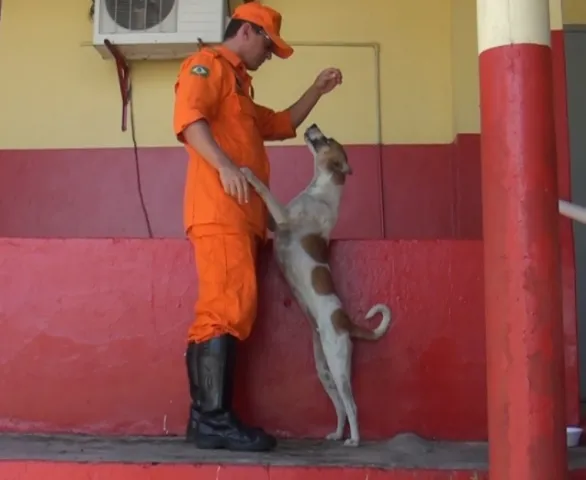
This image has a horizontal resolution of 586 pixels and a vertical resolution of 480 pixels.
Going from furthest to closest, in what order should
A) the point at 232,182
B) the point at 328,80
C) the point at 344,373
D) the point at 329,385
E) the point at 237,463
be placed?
the point at 328,80
the point at 329,385
the point at 344,373
the point at 232,182
the point at 237,463

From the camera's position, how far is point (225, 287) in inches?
109

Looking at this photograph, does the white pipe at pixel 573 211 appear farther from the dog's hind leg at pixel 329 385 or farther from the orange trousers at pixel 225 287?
the orange trousers at pixel 225 287

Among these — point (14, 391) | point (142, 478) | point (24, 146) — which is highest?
point (24, 146)

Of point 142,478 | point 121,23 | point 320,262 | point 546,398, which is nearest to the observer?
point 546,398

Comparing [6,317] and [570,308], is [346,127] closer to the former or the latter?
[570,308]

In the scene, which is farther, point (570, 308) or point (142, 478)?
point (570, 308)

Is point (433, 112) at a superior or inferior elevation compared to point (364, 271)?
superior

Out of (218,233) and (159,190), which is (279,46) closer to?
(218,233)

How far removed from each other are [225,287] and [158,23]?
2.12m

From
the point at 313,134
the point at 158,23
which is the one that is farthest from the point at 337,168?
the point at 158,23

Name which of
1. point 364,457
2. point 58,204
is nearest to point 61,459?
point 364,457

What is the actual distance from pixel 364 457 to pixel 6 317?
4.77 feet

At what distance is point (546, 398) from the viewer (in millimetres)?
2232

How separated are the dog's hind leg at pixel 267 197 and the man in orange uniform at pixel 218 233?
4 cm
